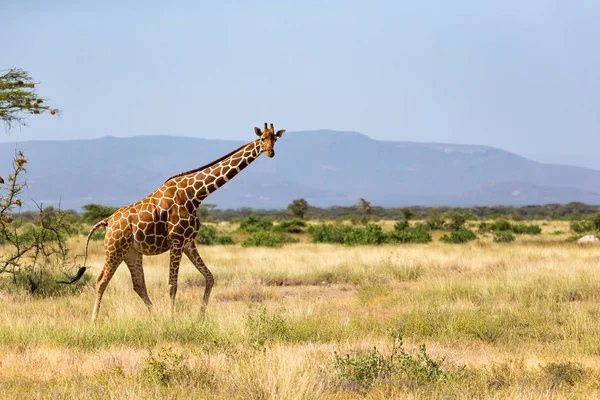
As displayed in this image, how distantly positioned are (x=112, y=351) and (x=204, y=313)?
212 cm

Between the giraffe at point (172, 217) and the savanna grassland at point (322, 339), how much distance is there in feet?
2.91

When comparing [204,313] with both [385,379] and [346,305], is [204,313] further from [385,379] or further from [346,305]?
[385,379]

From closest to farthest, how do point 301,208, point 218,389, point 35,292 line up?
1. point 218,389
2. point 35,292
3. point 301,208

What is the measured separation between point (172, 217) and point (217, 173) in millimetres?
964

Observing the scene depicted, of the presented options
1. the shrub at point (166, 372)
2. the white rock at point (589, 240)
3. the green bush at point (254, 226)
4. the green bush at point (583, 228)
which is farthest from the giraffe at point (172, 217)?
the green bush at point (583, 228)

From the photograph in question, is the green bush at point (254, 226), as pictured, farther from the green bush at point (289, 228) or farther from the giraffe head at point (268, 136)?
the giraffe head at point (268, 136)

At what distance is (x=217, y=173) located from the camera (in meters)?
10.9

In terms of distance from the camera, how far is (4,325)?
9.88m

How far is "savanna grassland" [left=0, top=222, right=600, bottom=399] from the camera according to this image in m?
6.94

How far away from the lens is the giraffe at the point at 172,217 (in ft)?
34.7

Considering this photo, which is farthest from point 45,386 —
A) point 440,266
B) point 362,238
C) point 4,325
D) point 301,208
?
point 301,208

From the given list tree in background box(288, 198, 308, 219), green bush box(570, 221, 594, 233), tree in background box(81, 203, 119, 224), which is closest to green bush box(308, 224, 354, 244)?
tree in background box(81, 203, 119, 224)

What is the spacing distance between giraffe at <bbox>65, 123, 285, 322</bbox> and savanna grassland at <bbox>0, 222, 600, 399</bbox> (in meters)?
0.89

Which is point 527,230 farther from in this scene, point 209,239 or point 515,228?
point 209,239
